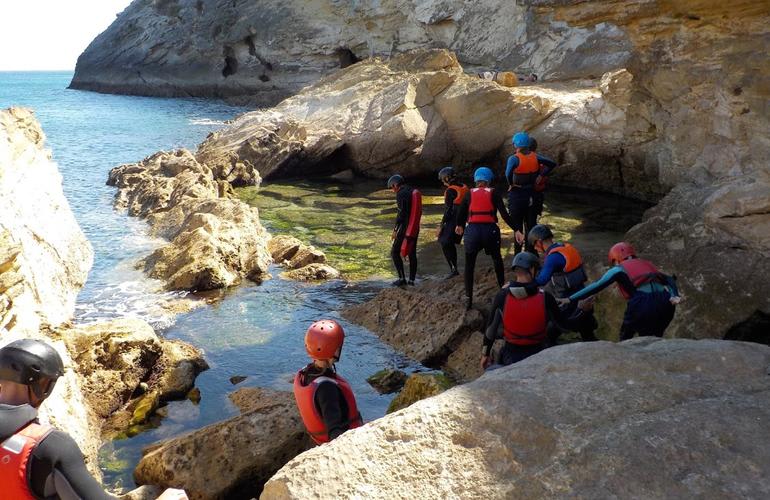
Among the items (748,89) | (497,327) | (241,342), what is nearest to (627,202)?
(748,89)

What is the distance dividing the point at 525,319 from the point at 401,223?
214 inches

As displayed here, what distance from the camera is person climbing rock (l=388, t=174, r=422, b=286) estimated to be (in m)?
11.4

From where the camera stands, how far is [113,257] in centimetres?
1469

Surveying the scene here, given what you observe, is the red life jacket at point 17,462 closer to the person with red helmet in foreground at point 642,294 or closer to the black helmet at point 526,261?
the black helmet at point 526,261

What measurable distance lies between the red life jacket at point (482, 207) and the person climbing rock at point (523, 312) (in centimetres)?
Result: 328

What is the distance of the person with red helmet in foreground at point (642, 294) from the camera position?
21.5 ft

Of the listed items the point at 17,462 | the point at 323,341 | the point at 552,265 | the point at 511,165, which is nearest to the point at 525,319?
the point at 552,265

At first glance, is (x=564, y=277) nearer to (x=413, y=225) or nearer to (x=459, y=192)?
(x=459, y=192)

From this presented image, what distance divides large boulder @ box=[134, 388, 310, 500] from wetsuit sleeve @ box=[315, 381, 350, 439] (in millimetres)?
1675

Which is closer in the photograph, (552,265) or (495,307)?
(495,307)

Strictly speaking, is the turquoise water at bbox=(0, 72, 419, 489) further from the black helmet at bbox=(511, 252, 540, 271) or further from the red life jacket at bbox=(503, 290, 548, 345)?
the black helmet at bbox=(511, 252, 540, 271)

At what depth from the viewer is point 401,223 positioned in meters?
11.6

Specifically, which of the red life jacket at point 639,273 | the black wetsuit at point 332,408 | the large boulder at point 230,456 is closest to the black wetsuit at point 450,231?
the red life jacket at point 639,273

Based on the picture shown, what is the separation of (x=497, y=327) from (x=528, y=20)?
36780mm
